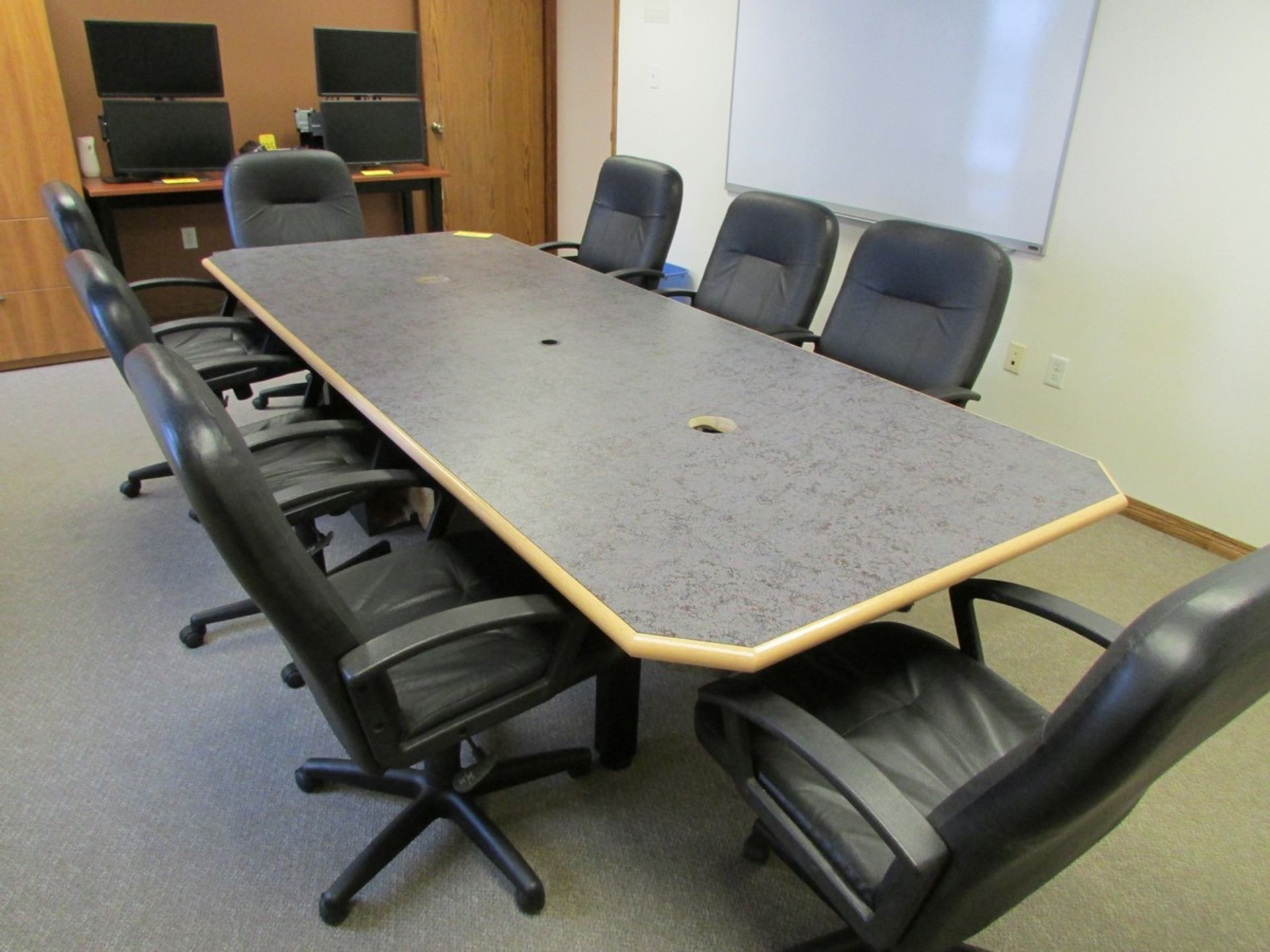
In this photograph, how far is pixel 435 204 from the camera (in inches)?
190

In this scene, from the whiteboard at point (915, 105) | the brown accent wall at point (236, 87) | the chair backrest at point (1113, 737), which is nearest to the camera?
the chair backrest at point (1113, 737)

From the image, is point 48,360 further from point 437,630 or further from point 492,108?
point 437,630

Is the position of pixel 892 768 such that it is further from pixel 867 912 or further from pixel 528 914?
pixel 528 914

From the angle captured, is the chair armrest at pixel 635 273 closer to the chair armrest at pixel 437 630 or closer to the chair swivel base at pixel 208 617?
the chair swivel base at pixel 208 617

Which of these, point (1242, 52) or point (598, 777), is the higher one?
point (1242, 52)

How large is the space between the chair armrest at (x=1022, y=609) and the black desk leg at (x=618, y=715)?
0.64 m

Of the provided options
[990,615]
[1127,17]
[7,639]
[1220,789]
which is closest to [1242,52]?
[1127,17]

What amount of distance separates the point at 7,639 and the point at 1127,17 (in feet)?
12.2

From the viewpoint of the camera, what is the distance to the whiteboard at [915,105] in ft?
9.59

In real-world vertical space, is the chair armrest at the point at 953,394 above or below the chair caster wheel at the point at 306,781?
above

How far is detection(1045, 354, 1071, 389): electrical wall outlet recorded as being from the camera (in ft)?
10.1

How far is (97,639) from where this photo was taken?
2.19 meters

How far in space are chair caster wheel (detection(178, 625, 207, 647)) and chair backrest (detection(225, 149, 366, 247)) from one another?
1.72 metres

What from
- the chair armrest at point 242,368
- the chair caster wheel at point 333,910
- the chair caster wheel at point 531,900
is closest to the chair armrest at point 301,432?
the chair armrest at point 242,368
